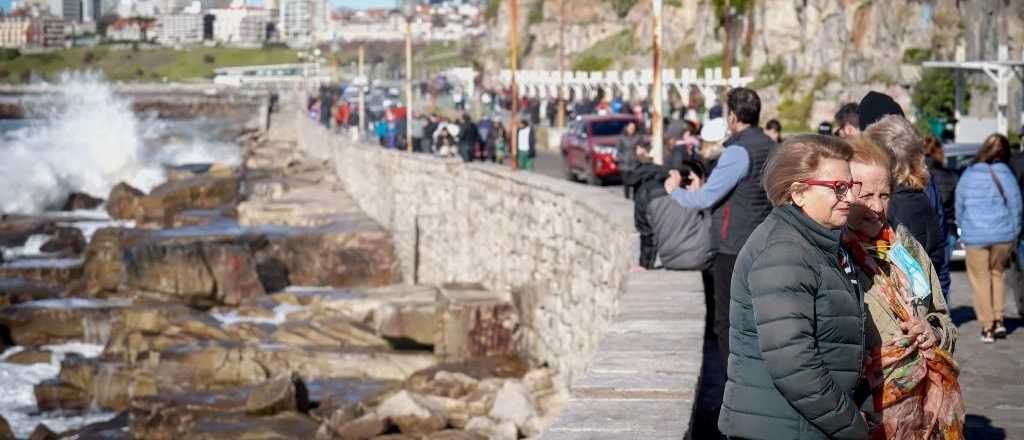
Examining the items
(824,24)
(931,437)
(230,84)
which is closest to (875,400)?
(931,437)

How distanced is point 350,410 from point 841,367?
45.0 ft

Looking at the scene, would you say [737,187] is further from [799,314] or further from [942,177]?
[942,177]

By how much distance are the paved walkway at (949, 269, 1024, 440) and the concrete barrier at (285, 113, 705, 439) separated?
1564mm

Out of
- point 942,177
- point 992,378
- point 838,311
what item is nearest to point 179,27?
point 942,177

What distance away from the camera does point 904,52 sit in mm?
42375

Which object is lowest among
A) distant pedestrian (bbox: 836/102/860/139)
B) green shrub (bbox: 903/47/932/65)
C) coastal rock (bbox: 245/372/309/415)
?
coastal rock (bbox: 245/372/309/415)

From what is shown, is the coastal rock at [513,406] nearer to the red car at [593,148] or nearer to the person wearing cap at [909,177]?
the person wearing cap at [909,177]

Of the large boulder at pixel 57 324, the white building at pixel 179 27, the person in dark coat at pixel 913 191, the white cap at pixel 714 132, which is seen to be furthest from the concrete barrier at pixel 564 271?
the white building at pixel 179 27

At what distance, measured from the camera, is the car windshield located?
31.5 metres

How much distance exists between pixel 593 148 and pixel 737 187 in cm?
2221

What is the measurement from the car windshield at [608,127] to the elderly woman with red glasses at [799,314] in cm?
2682

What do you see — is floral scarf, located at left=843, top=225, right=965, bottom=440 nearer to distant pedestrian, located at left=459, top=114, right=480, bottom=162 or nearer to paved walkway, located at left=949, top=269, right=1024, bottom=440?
paved walkway, located at left=949, top=269, right=1024, bottom=440

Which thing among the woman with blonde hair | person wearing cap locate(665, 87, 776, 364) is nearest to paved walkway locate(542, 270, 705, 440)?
person wearing cap locate(665, 87, 776, 364)

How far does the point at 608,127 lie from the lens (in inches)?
1254
